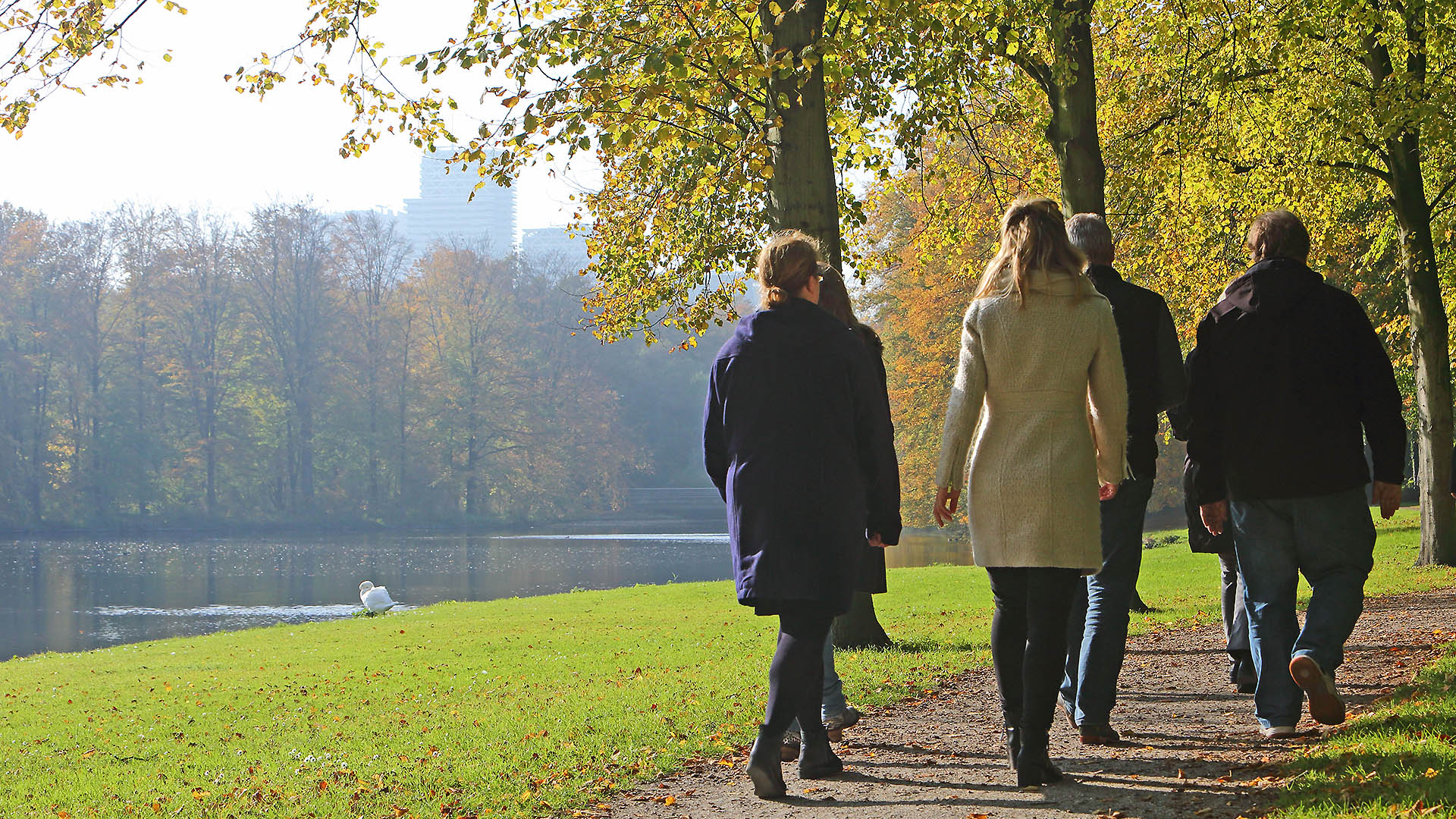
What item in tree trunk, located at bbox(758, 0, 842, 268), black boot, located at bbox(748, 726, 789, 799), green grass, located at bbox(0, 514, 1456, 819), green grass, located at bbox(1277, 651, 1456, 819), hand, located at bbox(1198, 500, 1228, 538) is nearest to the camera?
green grass, located at bbox(1277, 651, 1456, 819)

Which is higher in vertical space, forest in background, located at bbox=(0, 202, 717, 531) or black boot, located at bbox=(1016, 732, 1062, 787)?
forest in background, located at bbox=(0, 202, 717, 531)

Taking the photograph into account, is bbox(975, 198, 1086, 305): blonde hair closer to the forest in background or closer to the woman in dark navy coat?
the woman in dark navy coat

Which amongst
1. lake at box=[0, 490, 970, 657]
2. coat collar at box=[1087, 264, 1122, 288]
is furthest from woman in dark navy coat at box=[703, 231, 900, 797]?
lake at box=[0, 490, 970, 657]

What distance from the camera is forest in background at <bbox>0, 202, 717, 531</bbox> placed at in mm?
58406

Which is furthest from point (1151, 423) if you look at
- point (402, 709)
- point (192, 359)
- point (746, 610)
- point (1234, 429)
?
point (192, 359)

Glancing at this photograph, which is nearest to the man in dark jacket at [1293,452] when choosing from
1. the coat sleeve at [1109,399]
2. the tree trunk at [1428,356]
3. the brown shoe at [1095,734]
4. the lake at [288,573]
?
the brown shoe at [1095,734]

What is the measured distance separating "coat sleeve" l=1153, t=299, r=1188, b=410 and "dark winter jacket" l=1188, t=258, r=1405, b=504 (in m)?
0.13

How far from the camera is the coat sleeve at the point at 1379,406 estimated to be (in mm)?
4816

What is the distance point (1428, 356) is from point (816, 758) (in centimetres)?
1358

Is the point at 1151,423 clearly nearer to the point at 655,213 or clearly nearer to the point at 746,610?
the point at 655,213

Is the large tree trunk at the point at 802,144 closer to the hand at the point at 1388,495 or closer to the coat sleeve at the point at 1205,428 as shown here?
the coat sleeve at the point at 1205,428

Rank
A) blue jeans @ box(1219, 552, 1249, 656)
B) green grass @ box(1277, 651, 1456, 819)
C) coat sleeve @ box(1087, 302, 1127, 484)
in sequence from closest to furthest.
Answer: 1. green grass @ box(1277, 651, 1456, 819)
2. coat sleeve @ box(1087, 302, 1127, 484)
3. blue jeans @ box(1219, 552, 1249, 656)

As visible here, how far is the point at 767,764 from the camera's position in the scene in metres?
4.49

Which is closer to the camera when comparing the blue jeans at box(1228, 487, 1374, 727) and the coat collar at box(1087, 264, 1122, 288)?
the blue jeans at box(1228, 487, 1374, 727)
